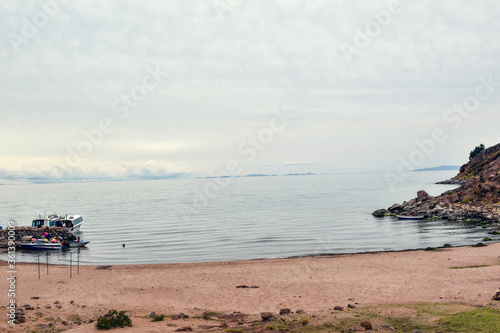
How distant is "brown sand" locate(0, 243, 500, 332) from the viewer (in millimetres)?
25109

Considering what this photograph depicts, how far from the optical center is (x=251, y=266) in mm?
40000

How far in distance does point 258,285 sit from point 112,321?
45.8 ft

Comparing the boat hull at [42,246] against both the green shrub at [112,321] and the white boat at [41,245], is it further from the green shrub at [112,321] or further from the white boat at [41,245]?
the green shrub at [112,321]

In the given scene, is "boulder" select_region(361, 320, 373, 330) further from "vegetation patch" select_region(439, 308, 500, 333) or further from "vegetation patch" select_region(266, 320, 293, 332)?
"vegetation patch" select_region(266, 320, 293, 332)

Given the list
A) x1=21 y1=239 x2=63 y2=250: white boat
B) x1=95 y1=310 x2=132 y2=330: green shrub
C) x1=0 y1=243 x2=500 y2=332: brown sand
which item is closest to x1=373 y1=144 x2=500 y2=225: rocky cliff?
x1=0 y1=243 x2=500 y2=332: brown sand

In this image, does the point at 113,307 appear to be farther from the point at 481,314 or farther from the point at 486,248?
the point at 486,248

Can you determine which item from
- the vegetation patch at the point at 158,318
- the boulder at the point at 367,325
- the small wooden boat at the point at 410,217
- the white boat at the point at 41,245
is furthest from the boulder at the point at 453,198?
the vegetation patch at the point at 158,318

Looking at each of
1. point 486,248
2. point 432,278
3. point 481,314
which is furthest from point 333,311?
point 486,248

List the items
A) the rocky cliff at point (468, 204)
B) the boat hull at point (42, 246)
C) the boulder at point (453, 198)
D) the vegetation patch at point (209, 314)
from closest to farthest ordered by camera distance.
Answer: the vegetation patch at point (209, 314) → the boat hull at point (42, 246) → the rocky cliff at point (468, 204) → the boulder at point (453, 198)

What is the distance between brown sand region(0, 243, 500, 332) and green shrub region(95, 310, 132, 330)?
52 centimetres

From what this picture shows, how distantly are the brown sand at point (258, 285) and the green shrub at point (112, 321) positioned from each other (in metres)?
0.52

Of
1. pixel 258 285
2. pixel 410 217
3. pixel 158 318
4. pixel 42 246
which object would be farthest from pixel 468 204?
pixel 42 246

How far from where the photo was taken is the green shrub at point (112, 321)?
65.4 ft

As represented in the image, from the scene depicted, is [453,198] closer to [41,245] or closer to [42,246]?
[42,246]
